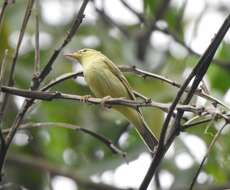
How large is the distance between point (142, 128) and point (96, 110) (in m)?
2.12

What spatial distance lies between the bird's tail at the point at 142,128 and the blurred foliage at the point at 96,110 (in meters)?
0.84

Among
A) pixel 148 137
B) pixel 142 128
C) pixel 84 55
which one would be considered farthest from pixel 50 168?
pixel 148 137

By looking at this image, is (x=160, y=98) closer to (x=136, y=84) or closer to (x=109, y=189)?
(x=136, y=84)

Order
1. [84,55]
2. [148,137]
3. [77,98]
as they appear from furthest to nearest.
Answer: [84,55], [148,137], [77,98]

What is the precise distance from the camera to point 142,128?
271 cm

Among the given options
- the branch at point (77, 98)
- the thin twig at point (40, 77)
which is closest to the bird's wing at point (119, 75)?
the thin twig at point (40, 77)

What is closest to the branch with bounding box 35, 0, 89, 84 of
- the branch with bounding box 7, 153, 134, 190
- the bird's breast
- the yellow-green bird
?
the yellow-green bird

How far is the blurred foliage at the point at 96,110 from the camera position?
13.4 ft

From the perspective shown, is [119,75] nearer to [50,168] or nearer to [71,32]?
[50,168]

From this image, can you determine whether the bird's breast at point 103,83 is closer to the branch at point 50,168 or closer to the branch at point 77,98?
the branch at point 50,168

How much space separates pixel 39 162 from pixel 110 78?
106 centimetres

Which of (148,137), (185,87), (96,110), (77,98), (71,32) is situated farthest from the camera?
(96,110)

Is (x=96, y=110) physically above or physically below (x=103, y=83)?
below

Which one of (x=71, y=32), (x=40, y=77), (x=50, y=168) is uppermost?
(x=71, y=32)
